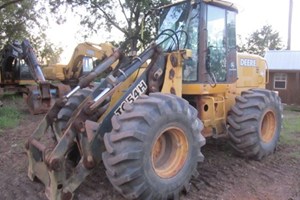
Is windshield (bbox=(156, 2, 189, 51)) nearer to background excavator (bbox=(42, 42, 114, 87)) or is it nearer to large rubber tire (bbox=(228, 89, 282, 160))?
background excavator (bbox=(42, 42, 114, 87))

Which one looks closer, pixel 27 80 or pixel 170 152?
pixel 170 152

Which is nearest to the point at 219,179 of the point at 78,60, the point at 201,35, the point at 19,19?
the point at 201,35

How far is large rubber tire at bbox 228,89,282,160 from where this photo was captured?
5.53 metres

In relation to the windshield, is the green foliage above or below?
above

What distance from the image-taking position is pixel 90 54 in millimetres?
6746

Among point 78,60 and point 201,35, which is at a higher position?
point 201,35

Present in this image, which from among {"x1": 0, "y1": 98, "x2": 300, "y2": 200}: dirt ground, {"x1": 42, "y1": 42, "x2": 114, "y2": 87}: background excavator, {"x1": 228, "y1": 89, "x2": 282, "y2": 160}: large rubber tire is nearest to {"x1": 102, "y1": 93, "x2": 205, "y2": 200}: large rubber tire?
{"x1": 0, "y1": 98, "x2": 300, "y2": 200}: dirt ground

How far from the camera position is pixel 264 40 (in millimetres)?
45344

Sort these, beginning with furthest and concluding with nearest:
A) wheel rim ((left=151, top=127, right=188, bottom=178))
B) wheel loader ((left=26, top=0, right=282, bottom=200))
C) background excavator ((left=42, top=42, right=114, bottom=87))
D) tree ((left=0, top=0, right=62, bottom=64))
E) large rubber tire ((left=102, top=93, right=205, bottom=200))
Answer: tree ((left=0, top=0, right=62, bottom=64)) → background excavator ((left=42, top=42, right=114, bottom=87)) → wheel rim ((left=151, top=127, right=188, bottom=178)) → wheel loader ((left=26, top=0, right=282, bottom=200)) → large rubber tire ((left=102, top=93, right=205, bottom=200))

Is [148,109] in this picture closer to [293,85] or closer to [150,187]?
[150,187]

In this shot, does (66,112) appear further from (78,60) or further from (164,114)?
(78,60)

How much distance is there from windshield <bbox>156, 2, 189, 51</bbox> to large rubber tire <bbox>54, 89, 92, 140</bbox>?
4.81 feet

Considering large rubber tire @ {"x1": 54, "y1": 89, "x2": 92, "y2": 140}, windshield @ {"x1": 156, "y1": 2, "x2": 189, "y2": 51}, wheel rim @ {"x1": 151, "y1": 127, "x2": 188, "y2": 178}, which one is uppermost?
windshield @ {"x1": 156, "y1": 2, "x2": 189, "y2": 51}

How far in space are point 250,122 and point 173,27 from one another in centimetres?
197
